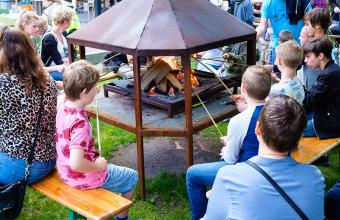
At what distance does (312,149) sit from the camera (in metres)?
3.69

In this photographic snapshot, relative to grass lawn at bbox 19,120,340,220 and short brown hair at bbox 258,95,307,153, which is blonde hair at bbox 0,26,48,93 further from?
short brown hair at bbox 258,95,307,153

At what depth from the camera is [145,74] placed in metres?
4.54

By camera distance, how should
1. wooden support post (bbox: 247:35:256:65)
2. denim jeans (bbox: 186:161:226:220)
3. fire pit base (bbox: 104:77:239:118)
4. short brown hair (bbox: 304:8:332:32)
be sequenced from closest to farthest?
denim jeans (bbox: 186:161:226:220) < fire pit base (bbox: 104:77:239:118) < wooden support post (bbox: 247:35:256:65) < short brown hair (bbox: 304:8:332:32)

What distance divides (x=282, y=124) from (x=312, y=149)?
1778 millimetres

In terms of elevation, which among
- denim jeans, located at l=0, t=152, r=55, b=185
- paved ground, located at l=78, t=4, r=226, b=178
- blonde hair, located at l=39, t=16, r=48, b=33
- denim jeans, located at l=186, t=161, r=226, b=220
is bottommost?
paved ground, located at l=78, t=4, r=226, b=178

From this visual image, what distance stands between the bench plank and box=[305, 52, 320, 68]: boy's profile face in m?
0.64

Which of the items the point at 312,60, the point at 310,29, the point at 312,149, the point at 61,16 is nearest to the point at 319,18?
the point at 310,29

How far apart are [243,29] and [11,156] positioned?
7.96 ft

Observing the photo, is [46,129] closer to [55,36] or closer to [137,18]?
[137,18]

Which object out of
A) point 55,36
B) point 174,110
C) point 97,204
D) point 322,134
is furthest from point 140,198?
point 55,36

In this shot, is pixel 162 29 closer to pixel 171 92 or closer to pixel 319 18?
pixel 171 92

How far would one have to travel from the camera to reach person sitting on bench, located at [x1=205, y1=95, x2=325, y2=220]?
196cm

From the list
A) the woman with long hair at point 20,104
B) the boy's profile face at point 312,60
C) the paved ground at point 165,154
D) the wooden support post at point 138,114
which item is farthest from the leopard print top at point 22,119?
the boy's profile face at point 312,60

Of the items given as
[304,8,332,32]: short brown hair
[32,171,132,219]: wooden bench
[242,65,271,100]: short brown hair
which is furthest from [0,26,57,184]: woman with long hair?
[304,8,332,32]: short brown hair
